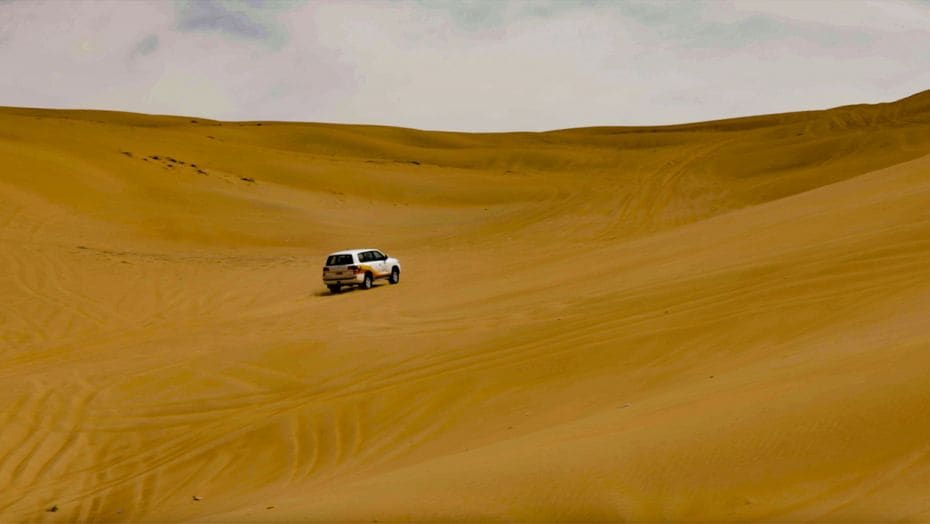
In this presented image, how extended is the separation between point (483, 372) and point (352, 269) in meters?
12.4

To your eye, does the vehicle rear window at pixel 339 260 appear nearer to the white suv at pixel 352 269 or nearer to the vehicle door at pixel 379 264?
the white suv at pixel 352 269

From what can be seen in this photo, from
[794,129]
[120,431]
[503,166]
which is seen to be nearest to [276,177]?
[503,166]

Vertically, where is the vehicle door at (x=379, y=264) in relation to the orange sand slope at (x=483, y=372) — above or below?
above

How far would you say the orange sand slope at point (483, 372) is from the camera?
6.74m

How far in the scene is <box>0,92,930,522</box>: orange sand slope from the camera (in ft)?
22.1

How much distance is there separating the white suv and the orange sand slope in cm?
38

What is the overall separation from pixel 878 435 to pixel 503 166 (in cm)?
5715

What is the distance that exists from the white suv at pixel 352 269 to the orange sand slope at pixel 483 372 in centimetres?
38

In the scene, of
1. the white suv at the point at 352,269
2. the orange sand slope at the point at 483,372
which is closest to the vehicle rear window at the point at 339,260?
the white suv at the point at 352,269

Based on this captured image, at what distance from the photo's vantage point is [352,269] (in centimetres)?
2473

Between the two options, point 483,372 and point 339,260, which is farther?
point 339,260

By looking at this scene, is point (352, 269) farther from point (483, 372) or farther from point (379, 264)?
point (483, 372)

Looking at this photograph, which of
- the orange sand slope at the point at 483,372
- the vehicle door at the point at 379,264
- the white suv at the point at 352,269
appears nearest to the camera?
the orange sand slope at the point at 483,372

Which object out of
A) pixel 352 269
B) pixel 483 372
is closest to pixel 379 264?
pixel 352 269
